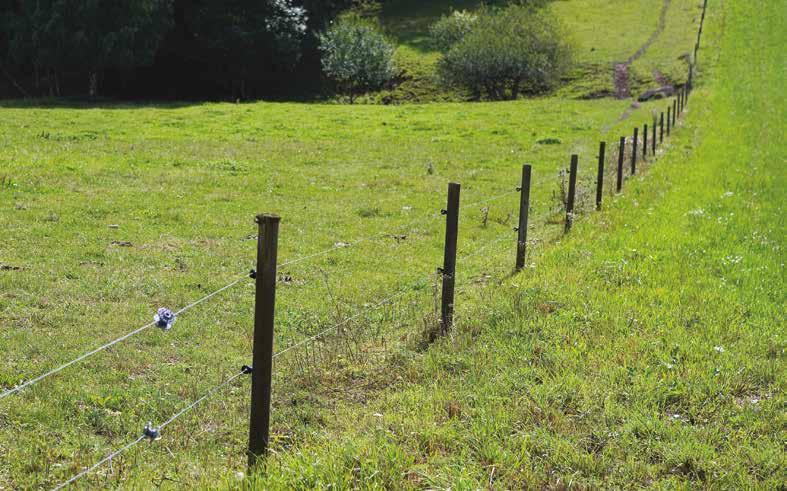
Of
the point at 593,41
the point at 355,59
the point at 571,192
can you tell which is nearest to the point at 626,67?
the point at 593,41

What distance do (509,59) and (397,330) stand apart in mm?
53547

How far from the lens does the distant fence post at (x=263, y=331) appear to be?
553cm

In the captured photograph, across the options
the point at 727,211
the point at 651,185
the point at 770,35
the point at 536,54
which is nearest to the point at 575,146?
the point at 651,185

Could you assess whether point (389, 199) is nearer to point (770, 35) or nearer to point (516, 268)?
point (516, 268)

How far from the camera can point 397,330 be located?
387 inches

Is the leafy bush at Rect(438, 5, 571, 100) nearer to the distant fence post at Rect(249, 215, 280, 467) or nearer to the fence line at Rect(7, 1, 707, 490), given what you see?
the fence line at Rect(7, 1, 707, 490)

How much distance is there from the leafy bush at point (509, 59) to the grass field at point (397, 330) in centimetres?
3831

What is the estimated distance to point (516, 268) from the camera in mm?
12320

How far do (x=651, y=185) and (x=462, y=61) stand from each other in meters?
45.1

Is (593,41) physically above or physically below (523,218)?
above

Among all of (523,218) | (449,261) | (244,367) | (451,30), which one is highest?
(451,30)

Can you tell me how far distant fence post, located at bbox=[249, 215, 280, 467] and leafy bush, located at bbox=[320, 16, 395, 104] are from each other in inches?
2268

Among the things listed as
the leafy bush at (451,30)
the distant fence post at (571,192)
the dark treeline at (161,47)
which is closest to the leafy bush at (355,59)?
the dark treeline at (161,47)

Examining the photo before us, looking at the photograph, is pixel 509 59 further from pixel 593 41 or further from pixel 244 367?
pixel 244 367
